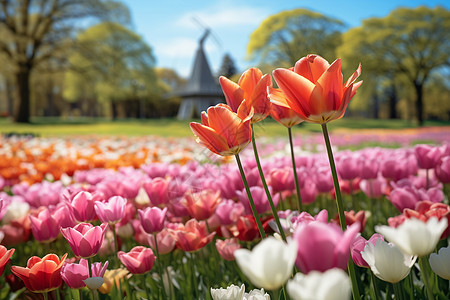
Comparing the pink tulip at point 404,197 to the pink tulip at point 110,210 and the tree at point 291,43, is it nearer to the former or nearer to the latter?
the tree at point 291,43

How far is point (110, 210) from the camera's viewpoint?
1226 mm

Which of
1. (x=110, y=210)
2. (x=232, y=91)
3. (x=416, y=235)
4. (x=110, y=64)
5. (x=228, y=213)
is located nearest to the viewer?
(x=416, y=235)

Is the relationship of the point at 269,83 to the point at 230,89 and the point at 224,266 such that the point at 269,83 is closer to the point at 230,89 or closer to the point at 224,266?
the point at 230,89

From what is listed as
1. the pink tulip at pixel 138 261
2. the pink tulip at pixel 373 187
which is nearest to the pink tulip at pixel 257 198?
the pink tulip at pixel 138 261

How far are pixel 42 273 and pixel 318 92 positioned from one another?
0.84 meters

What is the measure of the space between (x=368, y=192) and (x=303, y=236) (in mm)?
1797

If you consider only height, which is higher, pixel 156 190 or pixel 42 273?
pixel 156 190

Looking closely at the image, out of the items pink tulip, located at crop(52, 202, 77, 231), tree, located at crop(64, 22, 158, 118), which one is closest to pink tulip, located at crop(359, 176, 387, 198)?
pink tulip, located at crop(52, 202, 77, 231)

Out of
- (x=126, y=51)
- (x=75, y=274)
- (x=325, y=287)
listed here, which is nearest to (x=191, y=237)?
(x=75, y=274)

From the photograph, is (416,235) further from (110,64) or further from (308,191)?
(110,64)

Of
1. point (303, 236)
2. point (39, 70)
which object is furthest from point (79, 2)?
point (303, 236)

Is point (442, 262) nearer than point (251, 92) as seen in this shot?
Yes

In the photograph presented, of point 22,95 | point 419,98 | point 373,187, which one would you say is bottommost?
point 373,187

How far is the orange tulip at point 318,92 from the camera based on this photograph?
834mm
